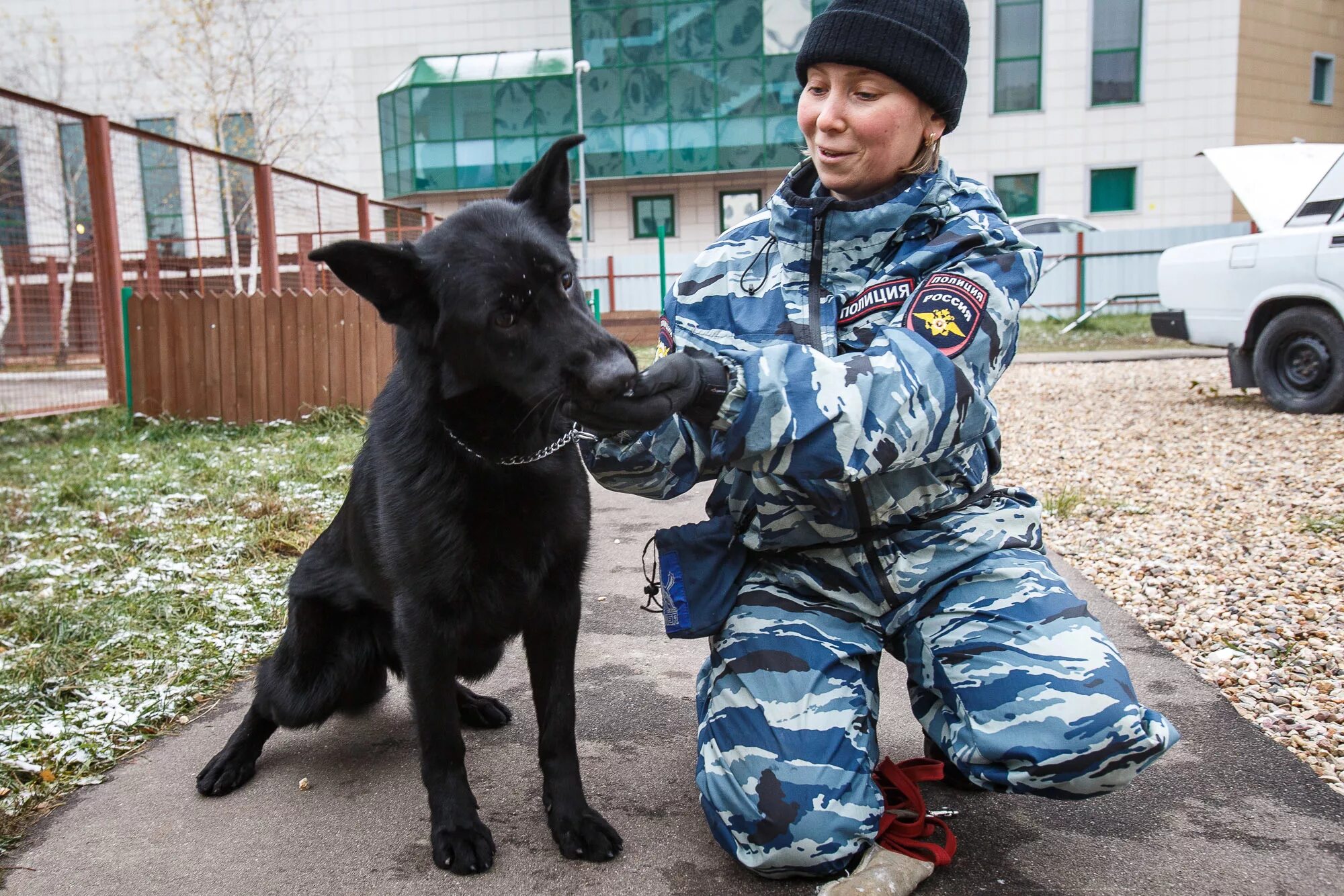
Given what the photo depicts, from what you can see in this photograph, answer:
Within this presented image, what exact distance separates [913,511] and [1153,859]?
0.80 metres

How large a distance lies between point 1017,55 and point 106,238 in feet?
76.5

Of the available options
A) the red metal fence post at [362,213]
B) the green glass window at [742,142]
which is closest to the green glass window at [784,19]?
the green glass window at [742,142]

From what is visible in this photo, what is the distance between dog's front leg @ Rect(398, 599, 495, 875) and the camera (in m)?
1.90

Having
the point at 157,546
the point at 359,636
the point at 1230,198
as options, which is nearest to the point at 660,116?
the point at 1230,198

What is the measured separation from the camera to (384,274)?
1762 millimetres

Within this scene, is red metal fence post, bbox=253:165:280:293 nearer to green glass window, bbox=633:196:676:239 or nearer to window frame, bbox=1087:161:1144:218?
green glass window, bbox=633:196:676:239

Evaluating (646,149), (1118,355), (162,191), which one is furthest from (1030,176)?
(162,191)

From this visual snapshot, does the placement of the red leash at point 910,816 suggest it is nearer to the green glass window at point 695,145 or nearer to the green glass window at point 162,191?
the green glass window at point 162,191

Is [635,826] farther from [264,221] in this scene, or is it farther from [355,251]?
[264,221]

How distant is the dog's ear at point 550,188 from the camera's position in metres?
2.03

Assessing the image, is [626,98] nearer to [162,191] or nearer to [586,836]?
[162,191]

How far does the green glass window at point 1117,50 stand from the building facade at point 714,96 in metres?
0.05

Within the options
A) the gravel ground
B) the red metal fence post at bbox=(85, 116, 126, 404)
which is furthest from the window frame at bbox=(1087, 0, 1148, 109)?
the red metal fence post at bbox=(85, 116, 126, 404)

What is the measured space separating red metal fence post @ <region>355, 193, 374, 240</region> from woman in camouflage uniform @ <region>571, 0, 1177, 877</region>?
11581 mm
